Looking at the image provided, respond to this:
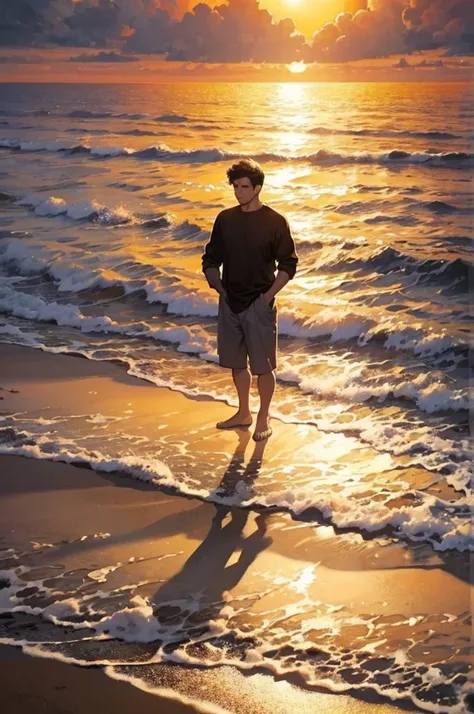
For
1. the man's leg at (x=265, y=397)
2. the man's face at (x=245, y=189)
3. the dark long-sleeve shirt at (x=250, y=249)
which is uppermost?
the man's face at (x=245, y=189)

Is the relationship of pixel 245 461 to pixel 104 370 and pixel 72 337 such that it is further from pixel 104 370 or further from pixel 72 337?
Result: pixel 72 337

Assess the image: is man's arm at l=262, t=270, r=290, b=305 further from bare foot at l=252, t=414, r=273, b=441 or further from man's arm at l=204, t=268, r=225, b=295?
bare foot at l=252, t=414, r=273, b=441

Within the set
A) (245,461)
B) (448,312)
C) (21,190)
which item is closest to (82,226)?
(21,190)

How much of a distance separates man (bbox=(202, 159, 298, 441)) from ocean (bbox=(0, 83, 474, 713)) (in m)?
0.68

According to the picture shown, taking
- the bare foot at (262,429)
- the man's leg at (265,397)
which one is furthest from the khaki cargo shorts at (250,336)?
the bare foot at (262,429)

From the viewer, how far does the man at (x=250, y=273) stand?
5867 mm

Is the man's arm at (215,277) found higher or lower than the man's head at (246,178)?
lower

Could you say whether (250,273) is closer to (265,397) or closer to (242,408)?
(265,397)

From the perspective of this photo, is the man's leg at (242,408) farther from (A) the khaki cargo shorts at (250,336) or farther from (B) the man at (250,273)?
(A) the khaki cargo shorts at (250,336)

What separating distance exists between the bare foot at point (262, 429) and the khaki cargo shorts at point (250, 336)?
0.35m

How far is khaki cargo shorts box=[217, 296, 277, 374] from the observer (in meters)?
6.14

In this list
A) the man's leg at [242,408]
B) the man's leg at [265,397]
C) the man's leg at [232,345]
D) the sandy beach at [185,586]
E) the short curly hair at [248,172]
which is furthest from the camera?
the man's leg at [242,408]

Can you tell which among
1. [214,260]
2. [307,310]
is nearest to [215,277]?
[214,260]

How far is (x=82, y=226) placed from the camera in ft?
56.6
